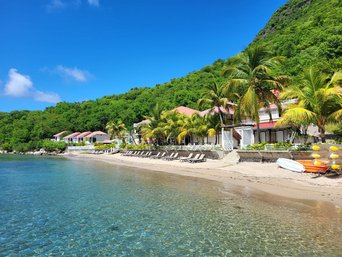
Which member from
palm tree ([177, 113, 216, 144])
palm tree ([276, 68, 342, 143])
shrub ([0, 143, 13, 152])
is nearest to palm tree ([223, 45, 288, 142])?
palm tree ([276, 68, 342, 143])

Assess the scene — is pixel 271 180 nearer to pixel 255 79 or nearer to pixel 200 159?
pixel 255 79

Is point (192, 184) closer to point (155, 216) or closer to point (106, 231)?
point (155, 216)

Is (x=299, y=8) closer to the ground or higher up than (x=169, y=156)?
higher up

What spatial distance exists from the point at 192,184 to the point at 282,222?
883cm

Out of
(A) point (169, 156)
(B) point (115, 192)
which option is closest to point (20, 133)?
(A) point (169, 156)

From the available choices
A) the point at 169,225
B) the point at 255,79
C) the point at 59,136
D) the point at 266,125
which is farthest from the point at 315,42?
the point at 59,136

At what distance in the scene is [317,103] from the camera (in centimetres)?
1855

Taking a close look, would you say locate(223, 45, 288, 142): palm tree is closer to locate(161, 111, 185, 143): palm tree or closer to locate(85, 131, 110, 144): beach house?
locate(161, 111, 185, 143): palm tree

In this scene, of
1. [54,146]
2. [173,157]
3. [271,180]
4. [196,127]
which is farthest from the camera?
[54,146]

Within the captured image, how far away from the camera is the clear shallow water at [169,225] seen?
7.59 meters

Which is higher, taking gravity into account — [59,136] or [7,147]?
[59,136]

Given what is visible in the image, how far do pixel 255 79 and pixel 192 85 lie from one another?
4461 centimetres

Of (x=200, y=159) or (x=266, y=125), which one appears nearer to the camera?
(x=200, y=159)

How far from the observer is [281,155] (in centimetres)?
1967
